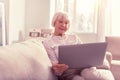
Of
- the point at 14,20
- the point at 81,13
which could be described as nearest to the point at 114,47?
the point at 81,13

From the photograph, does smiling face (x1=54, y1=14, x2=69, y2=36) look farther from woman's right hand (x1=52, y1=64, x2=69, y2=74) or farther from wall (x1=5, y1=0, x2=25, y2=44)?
wall (x1=5, y1=0, x2=25, y2=44)

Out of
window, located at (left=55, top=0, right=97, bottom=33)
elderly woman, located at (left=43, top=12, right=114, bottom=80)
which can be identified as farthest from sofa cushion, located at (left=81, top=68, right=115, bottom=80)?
window, located at (left=55, top=0, right=97, bottom=33)

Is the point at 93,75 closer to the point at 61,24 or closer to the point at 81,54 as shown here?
the point at 81,54

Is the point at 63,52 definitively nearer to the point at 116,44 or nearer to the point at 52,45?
the point at 52,45

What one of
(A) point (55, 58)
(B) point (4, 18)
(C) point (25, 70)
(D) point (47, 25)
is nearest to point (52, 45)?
(A) point (55, 58)

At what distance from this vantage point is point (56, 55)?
2.29 metres

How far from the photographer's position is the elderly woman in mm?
1929

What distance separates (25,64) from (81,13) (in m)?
3.87

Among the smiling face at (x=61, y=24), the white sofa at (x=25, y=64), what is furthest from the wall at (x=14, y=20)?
the white sofa at (x=25, y=64)

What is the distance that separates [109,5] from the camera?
4.88m

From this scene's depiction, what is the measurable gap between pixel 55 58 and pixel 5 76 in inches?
41.9

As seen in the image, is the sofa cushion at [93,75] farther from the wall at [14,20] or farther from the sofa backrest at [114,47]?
the wall at [14,20]

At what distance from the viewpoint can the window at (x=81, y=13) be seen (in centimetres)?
516

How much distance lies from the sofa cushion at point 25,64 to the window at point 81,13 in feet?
11.0
